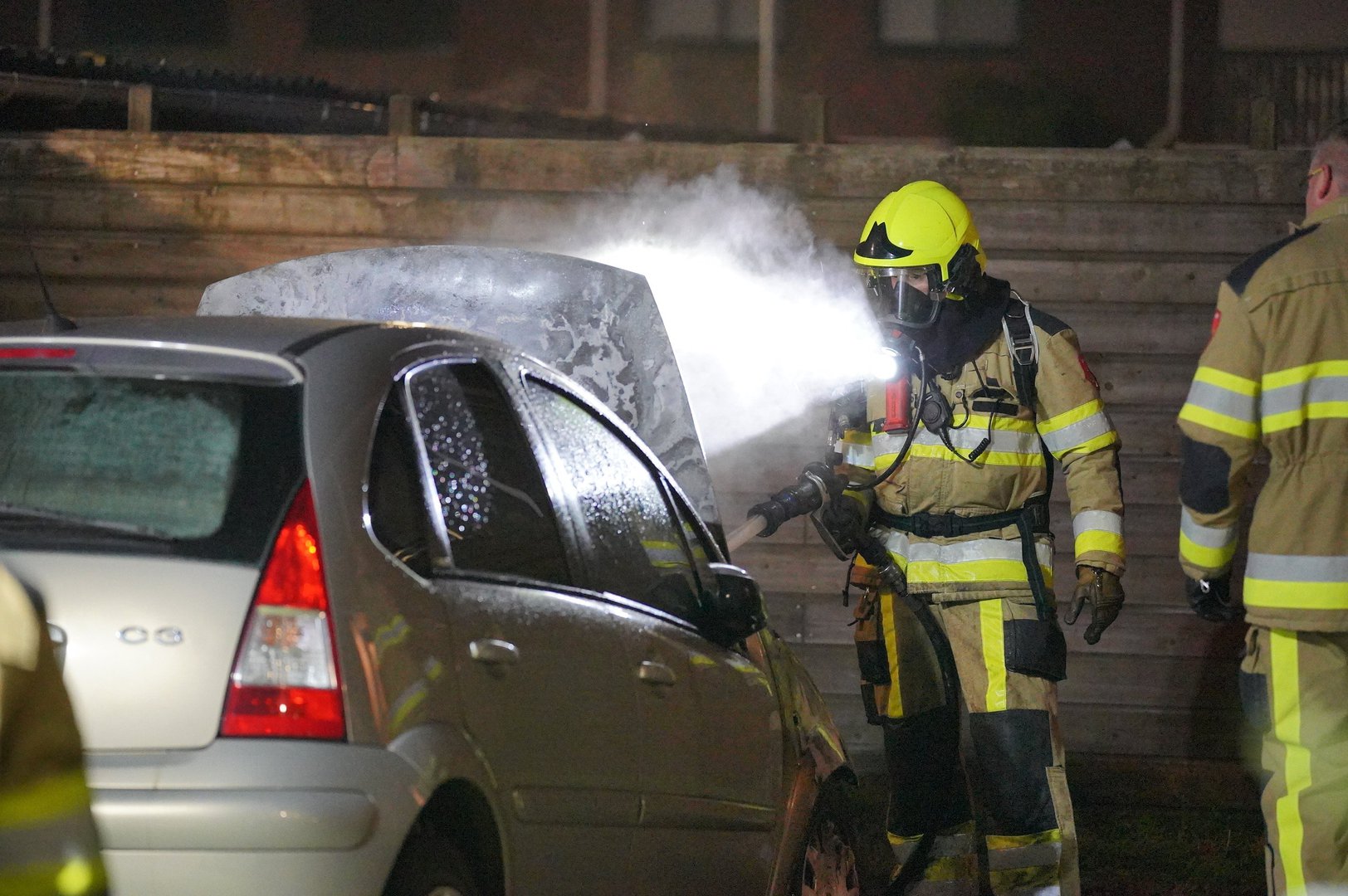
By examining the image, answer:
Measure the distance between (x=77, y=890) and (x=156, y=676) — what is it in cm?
51

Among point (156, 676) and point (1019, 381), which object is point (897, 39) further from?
point (156, 676)

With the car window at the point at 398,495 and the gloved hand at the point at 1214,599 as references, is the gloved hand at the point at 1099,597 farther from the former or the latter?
the car window at the point at 398,495

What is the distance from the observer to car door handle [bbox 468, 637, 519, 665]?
9.27 feet

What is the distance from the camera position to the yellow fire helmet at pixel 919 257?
5.14 metres

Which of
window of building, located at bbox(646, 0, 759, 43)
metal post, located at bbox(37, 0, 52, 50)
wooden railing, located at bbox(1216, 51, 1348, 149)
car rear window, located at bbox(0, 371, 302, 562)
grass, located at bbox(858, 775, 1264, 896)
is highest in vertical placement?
window of building, located at bbox(646, 0, 759, 43)

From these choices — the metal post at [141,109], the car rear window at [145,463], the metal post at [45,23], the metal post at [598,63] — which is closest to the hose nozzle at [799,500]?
the car rear window at [145,463]

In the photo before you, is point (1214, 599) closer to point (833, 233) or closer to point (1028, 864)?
point (1028, 864)

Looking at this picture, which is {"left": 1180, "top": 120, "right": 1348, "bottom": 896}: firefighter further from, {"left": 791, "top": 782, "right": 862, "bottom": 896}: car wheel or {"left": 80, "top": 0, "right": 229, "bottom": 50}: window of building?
{"left": 80, "top": 0, "right": 229, "bottom": 50}: window of building

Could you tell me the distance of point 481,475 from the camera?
318 cm

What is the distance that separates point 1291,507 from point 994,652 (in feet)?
4.72

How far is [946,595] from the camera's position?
5066 mm

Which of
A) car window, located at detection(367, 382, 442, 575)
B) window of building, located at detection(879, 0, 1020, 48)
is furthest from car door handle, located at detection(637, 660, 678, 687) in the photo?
window of building, located at detection(879, 0, 1020, 48)

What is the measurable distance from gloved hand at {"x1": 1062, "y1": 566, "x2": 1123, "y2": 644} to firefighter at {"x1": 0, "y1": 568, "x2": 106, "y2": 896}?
3521mm

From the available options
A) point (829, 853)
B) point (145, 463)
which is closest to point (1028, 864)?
point (829, 853)
